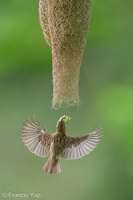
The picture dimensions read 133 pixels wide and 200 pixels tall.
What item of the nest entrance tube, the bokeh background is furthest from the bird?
the bokeh background

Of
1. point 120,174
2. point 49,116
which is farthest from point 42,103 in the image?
point 120,174

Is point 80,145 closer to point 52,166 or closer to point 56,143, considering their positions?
point 56,143

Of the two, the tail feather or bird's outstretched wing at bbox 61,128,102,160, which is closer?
bird's outstretched wing at bbox 61,128,102,160

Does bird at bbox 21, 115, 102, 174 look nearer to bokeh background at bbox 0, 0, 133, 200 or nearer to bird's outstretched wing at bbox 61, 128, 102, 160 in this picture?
bird's outstretched wing at bbox 61, 128, 102, 160

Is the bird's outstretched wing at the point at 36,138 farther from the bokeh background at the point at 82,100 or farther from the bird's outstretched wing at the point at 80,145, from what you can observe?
the bokeh background at the point at 82,100

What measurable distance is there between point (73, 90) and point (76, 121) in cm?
217

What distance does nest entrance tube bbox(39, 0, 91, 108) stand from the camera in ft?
9.34

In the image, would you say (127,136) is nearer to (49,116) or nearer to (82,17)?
(49,116)

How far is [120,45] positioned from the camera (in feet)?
16.0

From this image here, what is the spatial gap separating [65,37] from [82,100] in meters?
1.41

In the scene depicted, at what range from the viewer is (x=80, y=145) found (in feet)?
10.8

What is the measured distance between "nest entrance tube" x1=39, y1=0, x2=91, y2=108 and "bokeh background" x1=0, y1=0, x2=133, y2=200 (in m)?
1.29

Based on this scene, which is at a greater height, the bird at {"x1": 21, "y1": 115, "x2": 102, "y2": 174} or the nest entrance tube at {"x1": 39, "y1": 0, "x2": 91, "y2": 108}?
the nest entrance tube at {"x1": 39, "y1": 0, "x2": 91, "y2": 108}

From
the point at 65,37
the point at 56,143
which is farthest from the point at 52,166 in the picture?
the point at 65,37
